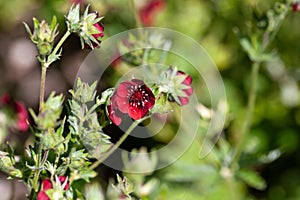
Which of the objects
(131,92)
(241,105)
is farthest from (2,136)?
(241,105)

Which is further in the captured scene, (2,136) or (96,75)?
(96,75)

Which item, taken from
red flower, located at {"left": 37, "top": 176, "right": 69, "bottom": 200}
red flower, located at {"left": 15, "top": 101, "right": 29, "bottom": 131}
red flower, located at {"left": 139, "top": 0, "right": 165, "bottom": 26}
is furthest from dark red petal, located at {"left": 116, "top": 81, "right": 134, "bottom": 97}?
red flower, located at {"left": 139, "top": 0, "right": 165, "bottom": 26}

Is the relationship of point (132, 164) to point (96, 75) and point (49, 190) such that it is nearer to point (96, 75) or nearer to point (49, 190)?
point (49, 190)

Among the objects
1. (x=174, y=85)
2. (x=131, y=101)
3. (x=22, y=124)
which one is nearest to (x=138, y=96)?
(x=131, y=101)

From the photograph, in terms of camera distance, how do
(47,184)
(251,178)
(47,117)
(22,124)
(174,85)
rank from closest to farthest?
(47,117) → (47,184) → (174,85) → (22,124) → (251,178)

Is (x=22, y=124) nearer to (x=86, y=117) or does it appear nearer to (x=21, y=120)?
(x=21, y=120)
